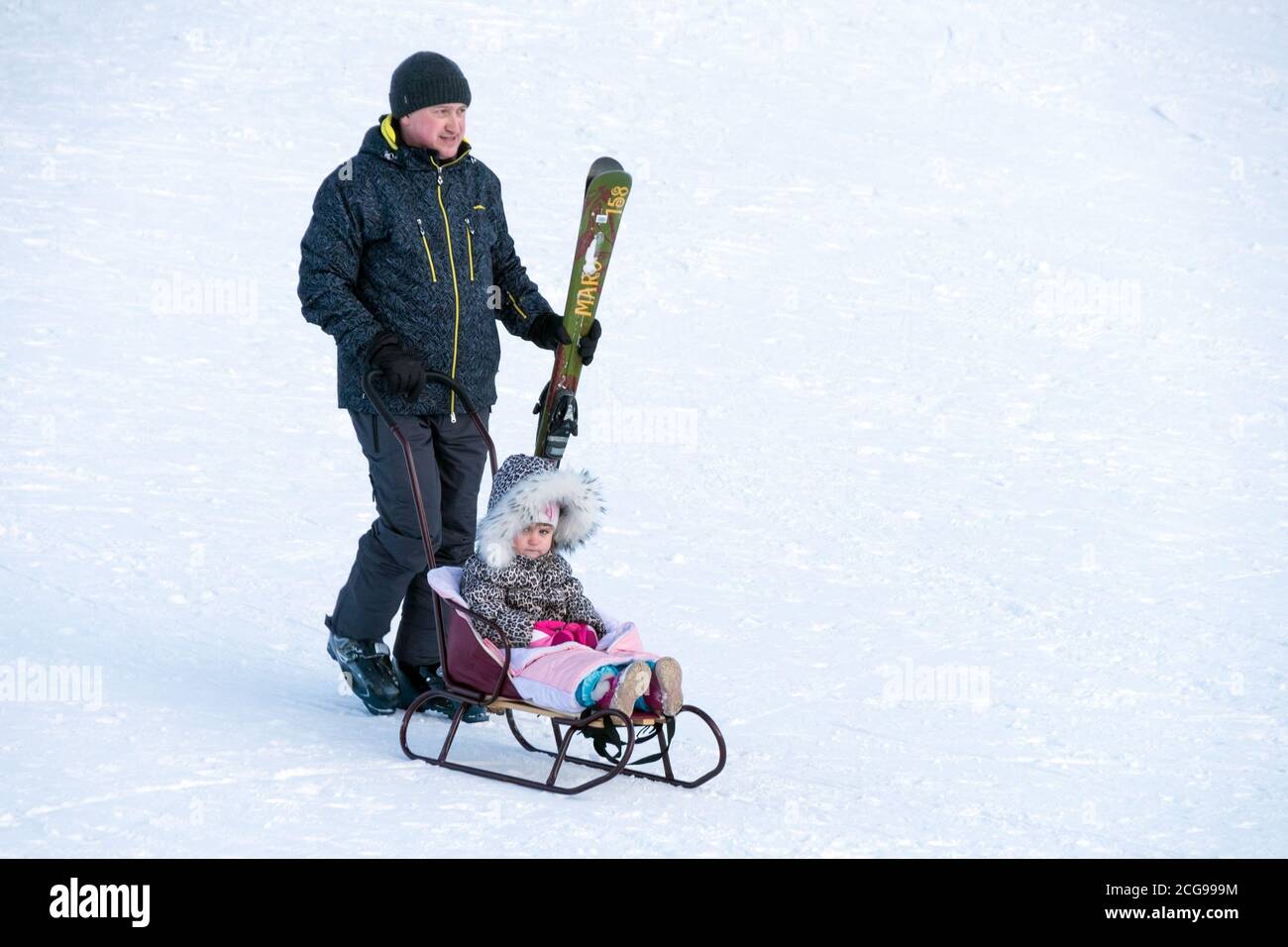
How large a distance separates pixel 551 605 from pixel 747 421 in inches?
186

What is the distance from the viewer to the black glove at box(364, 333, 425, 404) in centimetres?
415

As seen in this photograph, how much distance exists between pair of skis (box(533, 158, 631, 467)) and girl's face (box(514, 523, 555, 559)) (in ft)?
1.38

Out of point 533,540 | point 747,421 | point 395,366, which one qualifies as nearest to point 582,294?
point 395,366

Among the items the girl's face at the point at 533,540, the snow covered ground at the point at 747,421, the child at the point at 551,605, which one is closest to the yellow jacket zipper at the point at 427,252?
the child at the point at 551,605

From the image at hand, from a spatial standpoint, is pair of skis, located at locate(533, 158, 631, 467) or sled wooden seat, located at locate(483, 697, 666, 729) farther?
pair of skis, located at locate(533, 158, 631, 467)

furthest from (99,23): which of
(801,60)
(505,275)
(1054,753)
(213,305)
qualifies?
(1054,753)

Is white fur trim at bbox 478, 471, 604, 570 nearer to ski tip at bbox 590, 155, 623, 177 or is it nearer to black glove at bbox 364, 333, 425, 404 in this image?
black glove at bbox 364, 333, 425, 404

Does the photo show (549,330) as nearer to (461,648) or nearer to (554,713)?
(461,648)

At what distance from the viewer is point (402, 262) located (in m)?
4.41

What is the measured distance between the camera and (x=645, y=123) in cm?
1287

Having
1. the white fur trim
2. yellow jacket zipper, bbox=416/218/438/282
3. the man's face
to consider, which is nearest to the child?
the white fur trim

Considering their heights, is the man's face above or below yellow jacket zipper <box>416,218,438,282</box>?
above

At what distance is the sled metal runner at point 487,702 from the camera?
401 cm

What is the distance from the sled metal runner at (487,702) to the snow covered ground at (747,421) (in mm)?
137
